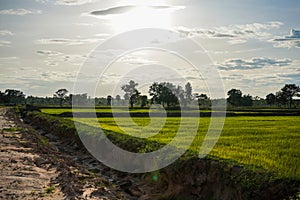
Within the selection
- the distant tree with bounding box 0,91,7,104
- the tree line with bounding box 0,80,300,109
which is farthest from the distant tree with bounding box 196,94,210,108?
the distant tree with bounding box 0,91,7,104

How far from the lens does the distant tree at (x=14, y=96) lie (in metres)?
118

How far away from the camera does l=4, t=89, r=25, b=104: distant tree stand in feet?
388

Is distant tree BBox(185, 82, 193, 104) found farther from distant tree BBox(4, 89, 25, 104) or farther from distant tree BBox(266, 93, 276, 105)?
distant tree BBox(4, 89, 25, 104)

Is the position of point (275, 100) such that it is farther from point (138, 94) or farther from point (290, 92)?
point (138, 94)

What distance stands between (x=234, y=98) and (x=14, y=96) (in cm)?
7002

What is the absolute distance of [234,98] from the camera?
89.6 meters

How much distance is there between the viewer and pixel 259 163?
9.13m

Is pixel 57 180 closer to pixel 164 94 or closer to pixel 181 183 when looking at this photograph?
pixel 181 183

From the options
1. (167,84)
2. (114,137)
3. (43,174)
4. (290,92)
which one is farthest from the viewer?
(290,92)

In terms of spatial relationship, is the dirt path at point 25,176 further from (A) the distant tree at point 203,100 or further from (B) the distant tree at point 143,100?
(A) the distant tree at point 203,100

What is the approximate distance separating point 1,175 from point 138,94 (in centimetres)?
6724

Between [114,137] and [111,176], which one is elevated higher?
[114,137]

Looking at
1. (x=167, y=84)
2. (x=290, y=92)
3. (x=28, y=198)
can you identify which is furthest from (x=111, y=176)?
(x=290, y=92)

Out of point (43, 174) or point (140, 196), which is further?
point (43, 174)
